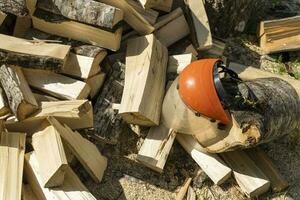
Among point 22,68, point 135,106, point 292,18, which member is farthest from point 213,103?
point 292,18

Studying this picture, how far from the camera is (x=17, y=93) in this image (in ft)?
12.8

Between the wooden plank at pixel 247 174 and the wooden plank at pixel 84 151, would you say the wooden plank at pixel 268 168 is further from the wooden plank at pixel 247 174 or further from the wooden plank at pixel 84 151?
the wooden plank at pixel 84 151

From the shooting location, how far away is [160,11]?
15.9 ft

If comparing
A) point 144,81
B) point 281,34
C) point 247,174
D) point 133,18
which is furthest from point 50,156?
point 281,34

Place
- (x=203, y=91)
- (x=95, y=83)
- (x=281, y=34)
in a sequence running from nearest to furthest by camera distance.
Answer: (x=203, y=91) < (x=95, y=83) < (x=281, y=34)

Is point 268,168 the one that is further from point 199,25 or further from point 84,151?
point 84,151

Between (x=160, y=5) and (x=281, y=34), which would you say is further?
(x=281, y=34)

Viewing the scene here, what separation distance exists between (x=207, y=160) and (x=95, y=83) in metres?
1.05

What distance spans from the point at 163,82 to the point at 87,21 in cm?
78

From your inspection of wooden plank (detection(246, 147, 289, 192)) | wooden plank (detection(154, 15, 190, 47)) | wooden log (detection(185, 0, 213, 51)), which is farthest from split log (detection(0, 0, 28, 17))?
wooden plank (detection(246, 147, 289, 192))

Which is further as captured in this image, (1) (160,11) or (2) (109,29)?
(1) (160,11)

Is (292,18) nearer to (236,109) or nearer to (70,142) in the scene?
(236,109)

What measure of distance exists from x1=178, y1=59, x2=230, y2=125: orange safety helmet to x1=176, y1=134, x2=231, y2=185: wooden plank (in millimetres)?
384

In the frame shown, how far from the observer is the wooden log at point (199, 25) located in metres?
4.78
